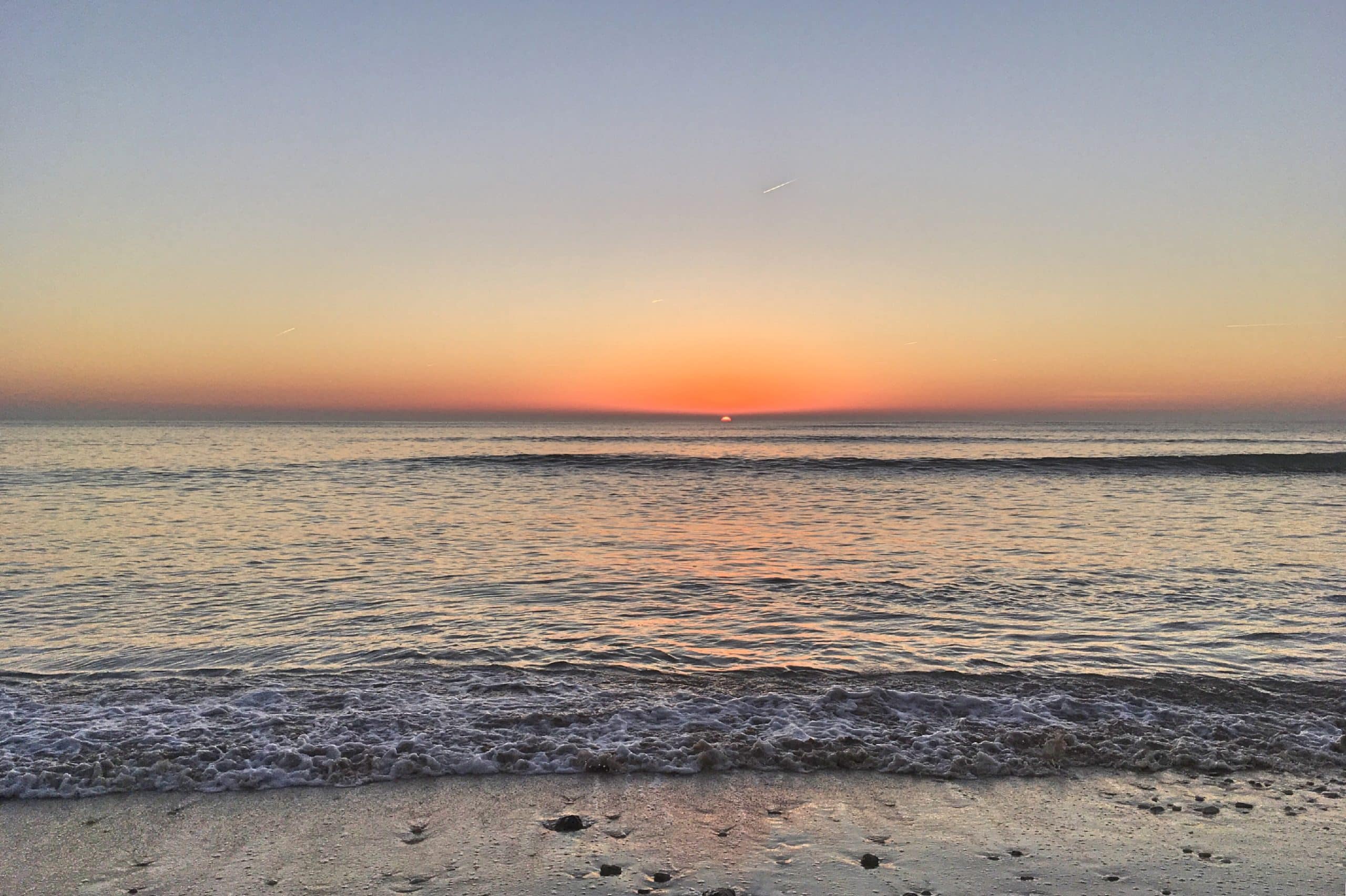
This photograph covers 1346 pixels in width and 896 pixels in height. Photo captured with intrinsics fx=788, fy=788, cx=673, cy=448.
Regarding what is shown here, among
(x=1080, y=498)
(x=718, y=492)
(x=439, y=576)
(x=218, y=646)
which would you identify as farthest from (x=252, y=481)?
(x=1080, y=498)

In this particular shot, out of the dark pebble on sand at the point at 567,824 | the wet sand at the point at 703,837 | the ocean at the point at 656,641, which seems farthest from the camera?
the ocean at the point at 656,641

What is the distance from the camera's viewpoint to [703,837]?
152 inches

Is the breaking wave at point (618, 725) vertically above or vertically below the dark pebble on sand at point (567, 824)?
below

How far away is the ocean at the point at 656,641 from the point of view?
4.96 meters

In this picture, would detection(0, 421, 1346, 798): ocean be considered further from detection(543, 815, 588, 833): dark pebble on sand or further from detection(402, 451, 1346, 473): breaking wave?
Result: detection(402, 451, 1346, 473): breaking wave

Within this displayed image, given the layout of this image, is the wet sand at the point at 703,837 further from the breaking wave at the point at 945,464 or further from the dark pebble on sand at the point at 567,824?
the breaking wave at the point at 945,464

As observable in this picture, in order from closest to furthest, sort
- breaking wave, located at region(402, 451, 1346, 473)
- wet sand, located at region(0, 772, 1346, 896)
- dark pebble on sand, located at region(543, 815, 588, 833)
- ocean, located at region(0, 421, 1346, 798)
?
1. wet sand, located at region(0, 772, 1346, 896)
2. dark pebble on sand, located at region(543, 815, 588, 833)
3. ocean, located at region(0, 421, 1346, 798)
4. breaking wave, located at region(402, 451, 1346, 473)

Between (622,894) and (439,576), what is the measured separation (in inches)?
332

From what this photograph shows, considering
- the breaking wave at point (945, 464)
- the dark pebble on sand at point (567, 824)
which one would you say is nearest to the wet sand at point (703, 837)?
the dark pebble on sand at point (567, 824)

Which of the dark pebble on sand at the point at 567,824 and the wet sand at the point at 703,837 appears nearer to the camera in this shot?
the wet sand at the point at 703,837

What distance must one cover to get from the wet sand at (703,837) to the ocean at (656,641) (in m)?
0.28

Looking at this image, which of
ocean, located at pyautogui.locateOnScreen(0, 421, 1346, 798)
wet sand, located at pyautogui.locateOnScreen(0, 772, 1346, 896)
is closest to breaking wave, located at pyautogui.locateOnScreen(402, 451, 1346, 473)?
ocean, located at pyautogui.locateOnScreen(0, 421, 1346, 798)

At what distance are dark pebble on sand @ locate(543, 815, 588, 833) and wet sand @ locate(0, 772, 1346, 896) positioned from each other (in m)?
0.02

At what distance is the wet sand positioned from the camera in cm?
345
